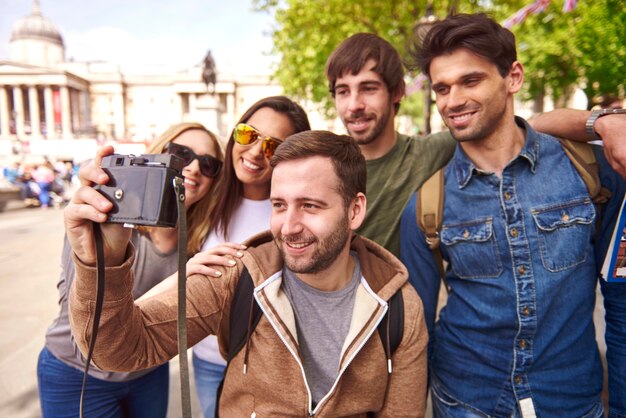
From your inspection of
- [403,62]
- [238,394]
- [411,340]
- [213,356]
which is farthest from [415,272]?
[403,62]

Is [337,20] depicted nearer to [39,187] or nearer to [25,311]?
[25,311]

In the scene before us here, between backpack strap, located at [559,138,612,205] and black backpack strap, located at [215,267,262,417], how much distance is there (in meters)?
1.45

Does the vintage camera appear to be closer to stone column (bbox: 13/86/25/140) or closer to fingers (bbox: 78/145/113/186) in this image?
fingers (bbox: 78/145/113/186)

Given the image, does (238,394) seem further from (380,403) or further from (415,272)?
(415,272)

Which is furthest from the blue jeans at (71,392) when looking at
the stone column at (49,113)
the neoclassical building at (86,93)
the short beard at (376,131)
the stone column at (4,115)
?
Result: the stone column at (4,115)

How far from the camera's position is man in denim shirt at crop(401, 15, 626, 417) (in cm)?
169

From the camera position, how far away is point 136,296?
1.97m

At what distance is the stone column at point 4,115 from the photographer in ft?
192

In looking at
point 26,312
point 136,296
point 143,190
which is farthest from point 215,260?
point 26,312

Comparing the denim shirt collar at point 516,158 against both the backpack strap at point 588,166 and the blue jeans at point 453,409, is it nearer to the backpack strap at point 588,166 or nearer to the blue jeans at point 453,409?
the backpack strap at point 588,166

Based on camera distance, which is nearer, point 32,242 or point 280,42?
point 32,242

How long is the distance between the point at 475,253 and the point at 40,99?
75.7 meters

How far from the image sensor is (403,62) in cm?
250

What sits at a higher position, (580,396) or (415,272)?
(415,272)
